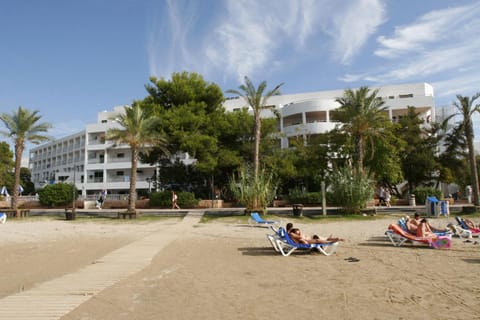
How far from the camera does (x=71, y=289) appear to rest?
586 centimetres

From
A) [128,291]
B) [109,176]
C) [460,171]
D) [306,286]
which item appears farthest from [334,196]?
[109,176]

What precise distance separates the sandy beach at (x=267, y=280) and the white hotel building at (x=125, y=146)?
24210 mm

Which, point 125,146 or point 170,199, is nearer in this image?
point 170,199

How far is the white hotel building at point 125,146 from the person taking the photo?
42062mm

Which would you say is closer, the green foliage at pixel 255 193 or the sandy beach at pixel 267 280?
the sandy beach at pixel 267 280

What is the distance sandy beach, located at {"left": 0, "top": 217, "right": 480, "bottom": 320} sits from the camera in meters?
4.89

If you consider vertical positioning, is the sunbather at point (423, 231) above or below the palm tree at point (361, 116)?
below

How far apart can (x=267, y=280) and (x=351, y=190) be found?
47.0ft

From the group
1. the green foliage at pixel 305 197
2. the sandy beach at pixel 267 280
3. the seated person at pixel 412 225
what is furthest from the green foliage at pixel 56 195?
the seated person at pixel 412 225

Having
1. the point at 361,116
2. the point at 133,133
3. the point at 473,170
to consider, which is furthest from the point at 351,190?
the point at 133,133

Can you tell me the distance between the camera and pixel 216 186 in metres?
33.5

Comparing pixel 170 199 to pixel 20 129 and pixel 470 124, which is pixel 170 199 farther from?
pixel 470 124

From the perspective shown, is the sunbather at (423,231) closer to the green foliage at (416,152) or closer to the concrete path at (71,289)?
the concrete path at (71,289)

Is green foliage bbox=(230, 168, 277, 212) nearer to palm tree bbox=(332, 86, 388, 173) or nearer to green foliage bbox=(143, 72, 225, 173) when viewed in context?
palm tree bbox=(332, 86, 388, 173)
